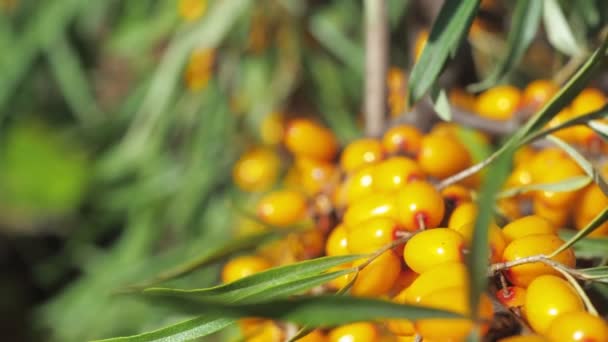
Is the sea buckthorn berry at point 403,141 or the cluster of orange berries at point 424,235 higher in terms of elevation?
the sea buckthorn berry at point 403,141

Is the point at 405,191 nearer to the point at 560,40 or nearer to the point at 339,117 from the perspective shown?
the point at 560,40

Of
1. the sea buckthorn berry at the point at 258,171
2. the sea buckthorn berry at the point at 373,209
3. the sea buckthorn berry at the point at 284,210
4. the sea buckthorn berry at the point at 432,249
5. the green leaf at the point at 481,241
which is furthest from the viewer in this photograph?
the sea buckthorn berry at the point at 258,171

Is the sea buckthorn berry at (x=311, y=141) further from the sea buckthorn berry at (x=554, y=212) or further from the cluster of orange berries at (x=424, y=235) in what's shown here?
the sea buckthorn berry at (x=554, y=212)

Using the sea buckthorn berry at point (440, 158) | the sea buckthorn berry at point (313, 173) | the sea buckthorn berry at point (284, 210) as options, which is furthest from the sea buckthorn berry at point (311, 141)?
the sea buckthorn berry at point (440, 158)

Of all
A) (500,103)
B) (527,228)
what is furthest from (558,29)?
(527,228)

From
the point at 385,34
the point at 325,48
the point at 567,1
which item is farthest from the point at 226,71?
the point at 567,1

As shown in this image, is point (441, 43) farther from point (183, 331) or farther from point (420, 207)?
point (183, 331)

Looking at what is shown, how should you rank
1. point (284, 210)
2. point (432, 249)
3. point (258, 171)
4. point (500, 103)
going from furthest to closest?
point (258, 171) → point (500, 103) → point (284, 210) → point (432, 249)
